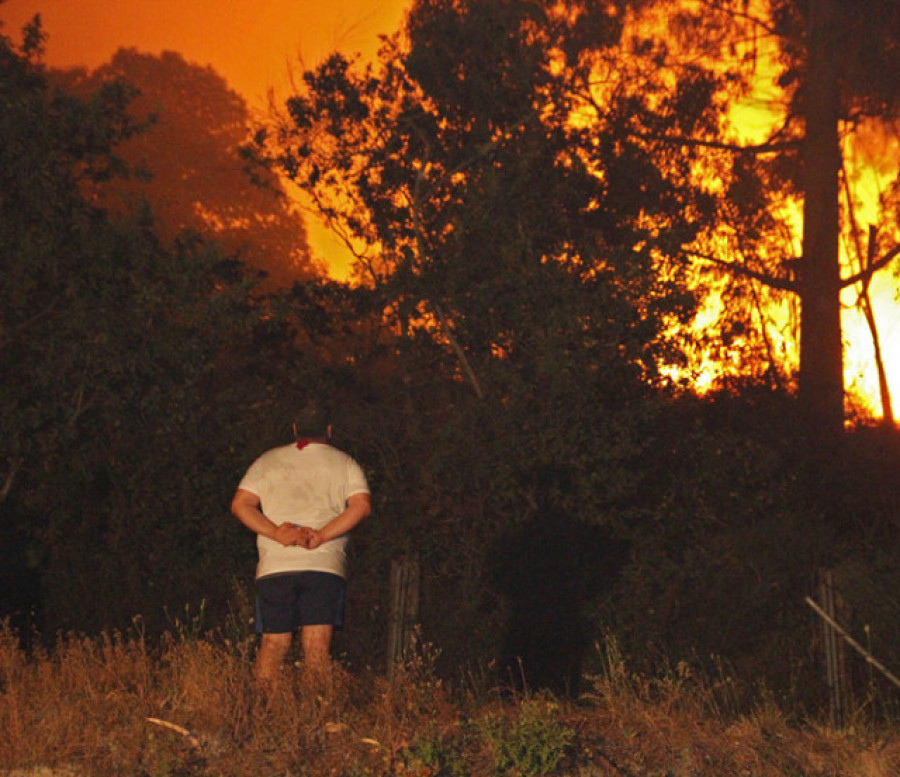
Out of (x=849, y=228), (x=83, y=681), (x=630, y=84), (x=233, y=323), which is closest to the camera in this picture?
(x=83, y=681)

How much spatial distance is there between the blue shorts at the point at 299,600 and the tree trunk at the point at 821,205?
56.2 feet

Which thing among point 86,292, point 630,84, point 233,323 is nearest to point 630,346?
point 233,323

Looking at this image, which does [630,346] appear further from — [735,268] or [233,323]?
[735,268]

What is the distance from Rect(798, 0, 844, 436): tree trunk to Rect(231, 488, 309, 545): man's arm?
1720cm

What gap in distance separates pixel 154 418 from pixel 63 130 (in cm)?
332

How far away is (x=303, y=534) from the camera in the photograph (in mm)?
7180

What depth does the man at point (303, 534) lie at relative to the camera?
7234mm

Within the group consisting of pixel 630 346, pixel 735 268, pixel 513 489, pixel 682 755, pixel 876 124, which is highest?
pixel 876 124

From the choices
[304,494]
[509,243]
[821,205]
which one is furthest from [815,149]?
[304,494]

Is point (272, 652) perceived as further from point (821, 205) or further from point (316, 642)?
point (821, 205)

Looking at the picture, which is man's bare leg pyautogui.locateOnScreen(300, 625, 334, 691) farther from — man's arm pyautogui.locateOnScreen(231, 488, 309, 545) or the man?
man's arm pyautogui.locateOnScreen(231, 488, 309, 545)

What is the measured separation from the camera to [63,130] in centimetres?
1434

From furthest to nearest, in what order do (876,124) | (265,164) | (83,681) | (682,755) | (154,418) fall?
(876,124), (265,164), (154,418), (83,681), (682,755)

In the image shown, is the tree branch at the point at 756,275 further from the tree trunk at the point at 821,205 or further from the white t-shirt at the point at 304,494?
the white t-shirt at the point at 304,494
